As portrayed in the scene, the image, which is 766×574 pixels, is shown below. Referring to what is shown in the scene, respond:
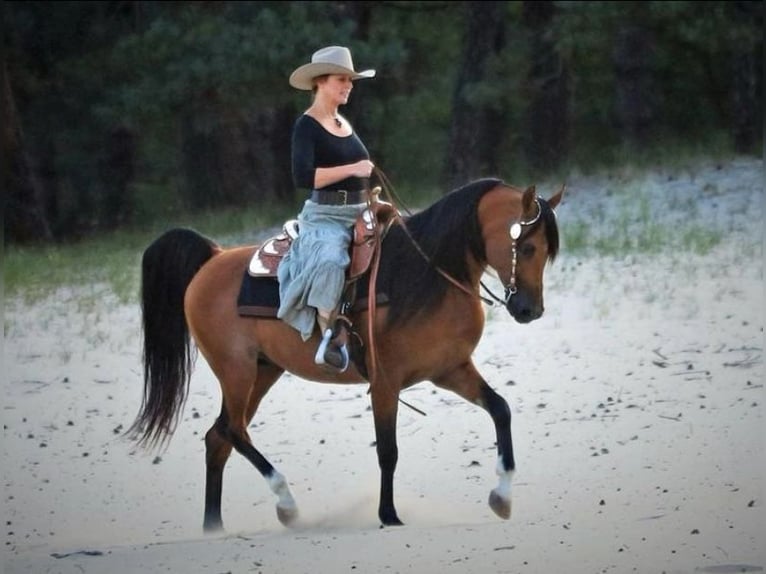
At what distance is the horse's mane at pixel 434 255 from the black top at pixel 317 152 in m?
0.43

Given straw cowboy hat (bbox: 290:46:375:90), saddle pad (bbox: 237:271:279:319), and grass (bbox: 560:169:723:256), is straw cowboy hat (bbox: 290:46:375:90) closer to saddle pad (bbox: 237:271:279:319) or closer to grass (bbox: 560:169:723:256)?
saddle pad (bbox: 237:271:279:319)

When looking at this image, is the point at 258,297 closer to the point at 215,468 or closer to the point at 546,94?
the point at 215,468

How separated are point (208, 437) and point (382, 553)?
166 centimetres

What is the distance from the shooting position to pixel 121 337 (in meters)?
14.1

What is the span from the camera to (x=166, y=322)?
9.52 metres

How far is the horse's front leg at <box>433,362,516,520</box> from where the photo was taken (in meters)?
8.20

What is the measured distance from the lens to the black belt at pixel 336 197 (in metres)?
8.34

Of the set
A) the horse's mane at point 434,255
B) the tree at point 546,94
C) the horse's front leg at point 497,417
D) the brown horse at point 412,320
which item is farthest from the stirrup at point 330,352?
the tree at point 546,94

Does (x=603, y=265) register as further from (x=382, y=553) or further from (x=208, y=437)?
(x=382, y=553)

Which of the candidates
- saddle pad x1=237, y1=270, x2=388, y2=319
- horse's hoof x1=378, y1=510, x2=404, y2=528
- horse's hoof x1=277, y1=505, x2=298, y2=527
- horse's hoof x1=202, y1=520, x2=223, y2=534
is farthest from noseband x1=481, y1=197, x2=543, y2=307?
horse's hoof x1=202, y1=520, x2=223, y2=534

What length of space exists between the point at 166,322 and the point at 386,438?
182 centimetres

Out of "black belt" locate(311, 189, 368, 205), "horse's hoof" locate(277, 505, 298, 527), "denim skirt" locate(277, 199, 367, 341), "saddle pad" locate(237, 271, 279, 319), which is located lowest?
"horse's hoof" locate(277, 505, 298, 527)

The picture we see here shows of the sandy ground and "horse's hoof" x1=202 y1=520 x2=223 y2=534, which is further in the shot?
"horse's hoof" x1=202 y1=520 x2=223 y2=534

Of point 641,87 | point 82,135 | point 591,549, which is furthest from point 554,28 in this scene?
point 591,549
